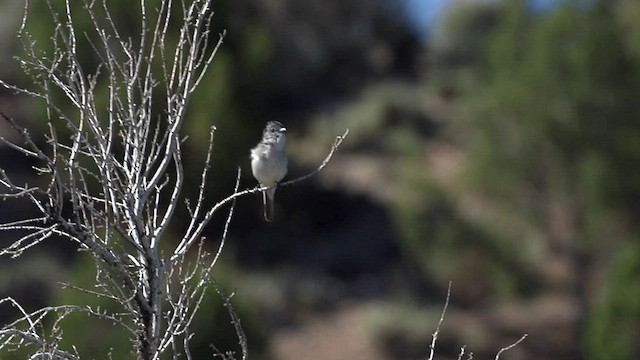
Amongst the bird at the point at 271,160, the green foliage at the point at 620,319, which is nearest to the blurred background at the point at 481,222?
the green foliage at the point at 620,319

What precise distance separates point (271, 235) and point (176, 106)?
18.7 metres

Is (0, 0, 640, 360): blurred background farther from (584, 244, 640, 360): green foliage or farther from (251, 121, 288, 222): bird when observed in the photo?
(251, 121, 288, 222): bird

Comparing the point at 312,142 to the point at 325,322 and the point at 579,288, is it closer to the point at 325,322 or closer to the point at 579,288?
the point at 325,322

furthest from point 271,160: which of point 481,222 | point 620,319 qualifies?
point 481,222

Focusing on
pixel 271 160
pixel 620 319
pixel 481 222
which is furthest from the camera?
pixel 481 222

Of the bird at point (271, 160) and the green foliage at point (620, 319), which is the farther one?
the green foliage at point (620, 319)

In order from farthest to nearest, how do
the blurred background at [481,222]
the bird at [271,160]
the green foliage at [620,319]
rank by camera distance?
the blurred background at [481,222] < the green foliage at [620,319] < the bird at [271,160]

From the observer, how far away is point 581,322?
1939 cm

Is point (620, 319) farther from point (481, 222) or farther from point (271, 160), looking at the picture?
point (271, 160)

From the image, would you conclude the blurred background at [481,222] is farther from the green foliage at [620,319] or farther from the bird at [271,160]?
the bird at [271,160]

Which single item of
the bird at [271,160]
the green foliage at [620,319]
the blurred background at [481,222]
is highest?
the blurred background at [481,222]

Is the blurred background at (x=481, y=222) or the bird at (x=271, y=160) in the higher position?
the blurred background at (x=481, y=222)

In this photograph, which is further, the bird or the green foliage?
the green foliage

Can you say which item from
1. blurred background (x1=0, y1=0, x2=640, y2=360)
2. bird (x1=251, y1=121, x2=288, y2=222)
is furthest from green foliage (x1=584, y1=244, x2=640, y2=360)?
bird (x1=251, y1=121, x2=288, y2=222)
